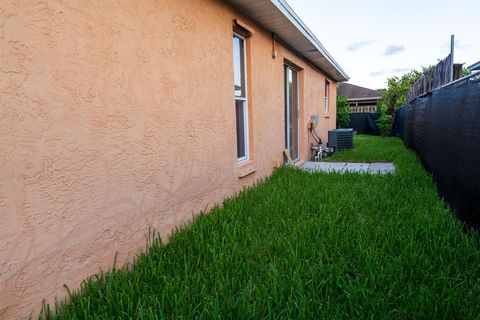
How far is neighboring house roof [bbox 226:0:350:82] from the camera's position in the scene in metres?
4.18

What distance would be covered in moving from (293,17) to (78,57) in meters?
3.80

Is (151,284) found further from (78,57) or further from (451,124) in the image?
(451,124)

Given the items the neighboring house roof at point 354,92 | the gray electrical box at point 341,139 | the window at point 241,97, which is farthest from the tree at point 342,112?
the neighboring house roof at point 354,92

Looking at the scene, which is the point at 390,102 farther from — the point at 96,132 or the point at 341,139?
the point at 96,132

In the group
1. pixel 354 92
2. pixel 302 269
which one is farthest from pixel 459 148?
pixel 354 92

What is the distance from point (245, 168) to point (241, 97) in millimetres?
1108

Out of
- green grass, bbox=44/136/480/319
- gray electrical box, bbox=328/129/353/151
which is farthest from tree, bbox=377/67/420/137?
green grass, bbox=44/136/480/319

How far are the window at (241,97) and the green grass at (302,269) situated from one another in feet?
4.73

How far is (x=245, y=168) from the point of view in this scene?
15.0 feet

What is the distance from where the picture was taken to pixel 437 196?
12.8ft

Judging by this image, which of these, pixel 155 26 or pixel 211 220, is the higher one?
pixel 155 26

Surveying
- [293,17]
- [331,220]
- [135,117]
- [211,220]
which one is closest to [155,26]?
[135,117]

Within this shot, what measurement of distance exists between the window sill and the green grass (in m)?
0.88

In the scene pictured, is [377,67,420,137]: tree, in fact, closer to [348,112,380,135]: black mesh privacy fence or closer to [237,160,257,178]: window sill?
[348,112,380,135]: black mesh privacy fence
